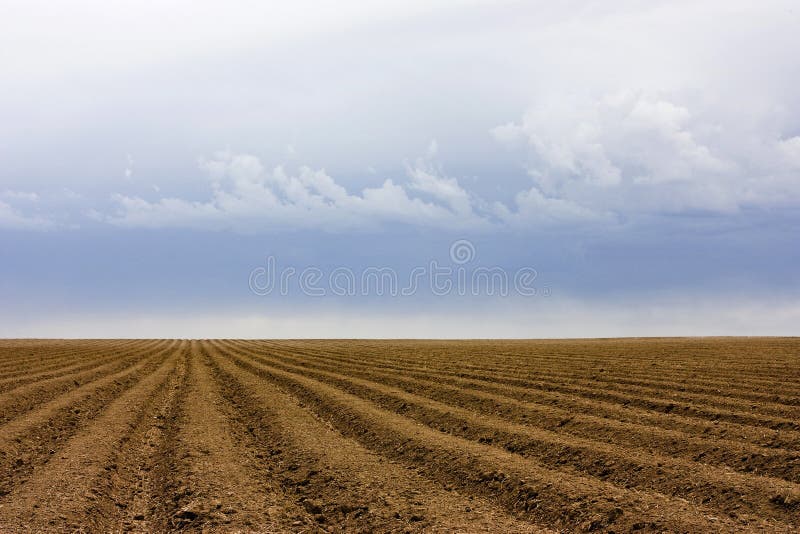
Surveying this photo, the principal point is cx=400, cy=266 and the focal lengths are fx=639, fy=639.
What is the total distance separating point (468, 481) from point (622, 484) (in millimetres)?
2024

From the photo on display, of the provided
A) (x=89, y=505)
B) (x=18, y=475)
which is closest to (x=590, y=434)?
(x=89, y=505)

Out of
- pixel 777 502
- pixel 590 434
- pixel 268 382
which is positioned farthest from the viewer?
pixel 268 382

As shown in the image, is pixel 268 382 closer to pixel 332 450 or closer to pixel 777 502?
pixel 332 450

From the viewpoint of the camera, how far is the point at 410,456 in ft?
33.4

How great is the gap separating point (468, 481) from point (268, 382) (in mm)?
12946

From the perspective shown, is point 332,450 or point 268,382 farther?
point 268,382

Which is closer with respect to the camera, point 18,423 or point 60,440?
point 60,440

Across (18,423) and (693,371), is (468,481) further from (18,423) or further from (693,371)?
(693,371)

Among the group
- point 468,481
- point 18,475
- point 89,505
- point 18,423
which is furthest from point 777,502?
point 18,423

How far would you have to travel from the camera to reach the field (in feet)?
24.1

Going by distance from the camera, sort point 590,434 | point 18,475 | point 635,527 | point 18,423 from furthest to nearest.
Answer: point 18,423 < point 590,434 < point 18,475 < point 635,527

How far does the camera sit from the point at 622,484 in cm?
844

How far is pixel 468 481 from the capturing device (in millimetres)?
8719

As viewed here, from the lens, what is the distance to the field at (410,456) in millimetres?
7348
